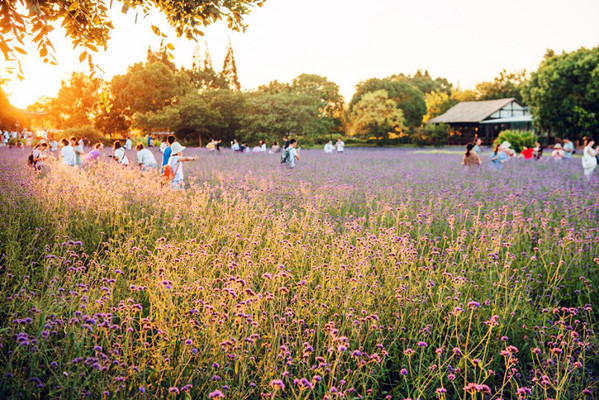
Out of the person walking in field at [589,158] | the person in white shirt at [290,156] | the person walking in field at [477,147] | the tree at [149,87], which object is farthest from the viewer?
the tree at [149,87]

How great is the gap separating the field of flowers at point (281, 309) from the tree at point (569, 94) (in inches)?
1455

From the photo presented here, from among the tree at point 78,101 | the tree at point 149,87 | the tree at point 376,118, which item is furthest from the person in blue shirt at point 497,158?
the tree at point 78,101

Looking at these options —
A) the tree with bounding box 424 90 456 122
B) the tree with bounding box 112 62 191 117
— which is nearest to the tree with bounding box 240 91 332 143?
the tree with bounding box 112 62 191 117

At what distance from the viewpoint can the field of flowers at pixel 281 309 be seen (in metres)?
2.34

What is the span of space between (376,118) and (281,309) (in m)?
48.6

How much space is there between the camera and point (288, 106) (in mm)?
44250

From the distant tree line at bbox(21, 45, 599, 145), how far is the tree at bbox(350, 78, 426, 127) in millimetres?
204

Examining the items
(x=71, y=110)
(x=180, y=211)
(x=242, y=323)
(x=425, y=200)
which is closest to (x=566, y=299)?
(x=242, y=323)

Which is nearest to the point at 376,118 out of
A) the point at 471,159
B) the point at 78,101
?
the point at 471,159

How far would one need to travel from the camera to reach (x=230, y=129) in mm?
47906

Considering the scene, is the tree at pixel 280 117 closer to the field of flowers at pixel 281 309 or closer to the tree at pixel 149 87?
the tree at pixel 149 87

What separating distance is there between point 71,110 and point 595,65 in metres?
63.8

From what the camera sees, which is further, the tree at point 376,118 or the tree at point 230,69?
the tree at point 230,69

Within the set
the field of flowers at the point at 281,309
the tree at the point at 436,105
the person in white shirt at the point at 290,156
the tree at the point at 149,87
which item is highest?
the tree at the point at 149,87
